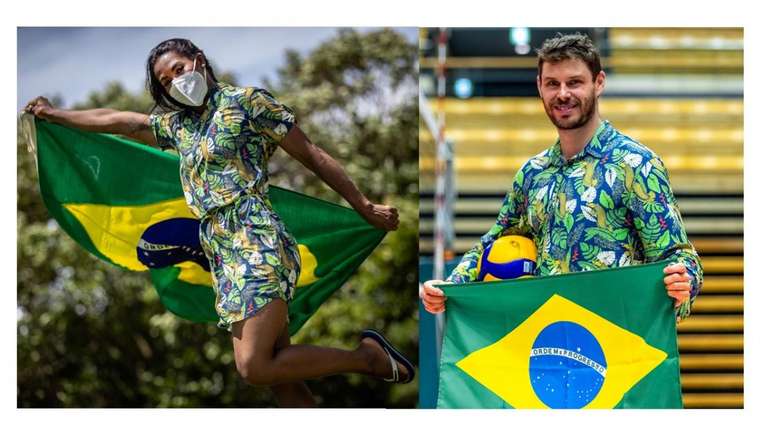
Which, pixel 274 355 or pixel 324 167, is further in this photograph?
pixel 324 167

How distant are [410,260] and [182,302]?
4269 mm

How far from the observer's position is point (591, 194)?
3816 millimetres

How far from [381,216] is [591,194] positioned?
0.96 metres

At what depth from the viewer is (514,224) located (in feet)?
13.6

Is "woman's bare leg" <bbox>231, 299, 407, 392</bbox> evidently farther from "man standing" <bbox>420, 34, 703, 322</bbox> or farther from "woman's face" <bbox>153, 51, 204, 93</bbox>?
"woman's face" <bbox>153, 51, 204, 93</bbox>

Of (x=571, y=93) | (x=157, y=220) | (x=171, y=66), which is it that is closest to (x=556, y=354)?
(x=571, y=93)

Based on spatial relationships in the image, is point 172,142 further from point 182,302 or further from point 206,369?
point 206,369

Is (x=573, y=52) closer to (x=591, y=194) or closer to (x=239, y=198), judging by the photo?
(x=591, y=194)

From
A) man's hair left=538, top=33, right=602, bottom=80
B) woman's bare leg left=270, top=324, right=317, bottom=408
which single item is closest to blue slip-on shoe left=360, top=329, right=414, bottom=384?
woman's bare leg left=270, top=324, right=317, bottom=408

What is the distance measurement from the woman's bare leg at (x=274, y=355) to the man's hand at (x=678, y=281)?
4.13 ft

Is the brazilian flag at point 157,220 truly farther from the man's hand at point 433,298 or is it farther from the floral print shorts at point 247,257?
the man's hand at point 433,298

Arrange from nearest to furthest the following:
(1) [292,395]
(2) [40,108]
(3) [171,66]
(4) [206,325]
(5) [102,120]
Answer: (3) [171,66], (1) [292,395], (5) [102,120], (2) [40,108], (4) [206,325]

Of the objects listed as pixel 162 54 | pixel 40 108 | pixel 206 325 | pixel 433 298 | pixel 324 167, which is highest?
pixel 162 54
